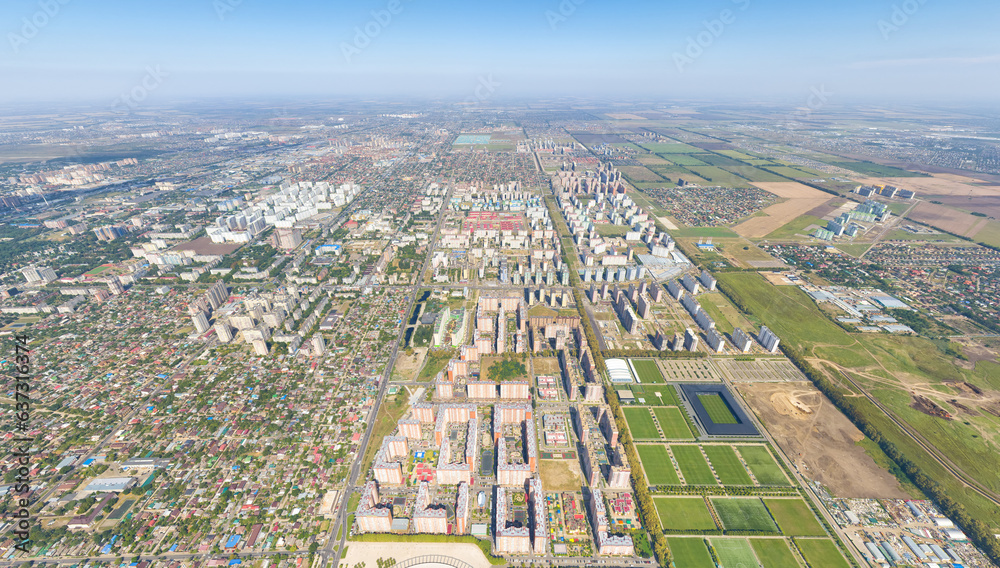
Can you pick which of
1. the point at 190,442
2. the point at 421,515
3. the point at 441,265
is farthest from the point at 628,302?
the point at 190,442

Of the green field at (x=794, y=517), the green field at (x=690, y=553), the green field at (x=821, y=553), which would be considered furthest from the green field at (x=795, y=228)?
the green field at (x=690, y=553)

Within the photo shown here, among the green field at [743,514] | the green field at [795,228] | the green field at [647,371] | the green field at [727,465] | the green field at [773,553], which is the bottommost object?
the green field at [773,553]

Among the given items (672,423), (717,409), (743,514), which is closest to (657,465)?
(672,423)

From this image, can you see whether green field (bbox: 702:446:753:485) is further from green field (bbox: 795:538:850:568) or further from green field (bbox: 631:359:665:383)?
green field (bbox: 631:359:665:383)

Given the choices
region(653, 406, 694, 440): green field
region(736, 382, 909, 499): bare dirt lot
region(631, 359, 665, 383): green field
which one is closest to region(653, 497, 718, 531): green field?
region(653, 406, 694, 440): green field

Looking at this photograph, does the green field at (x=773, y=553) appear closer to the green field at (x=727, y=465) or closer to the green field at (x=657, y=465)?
the green field at (x=727, y=465)

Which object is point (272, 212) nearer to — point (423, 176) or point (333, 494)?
point (423, 176)

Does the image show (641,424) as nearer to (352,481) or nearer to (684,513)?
(684,513)
